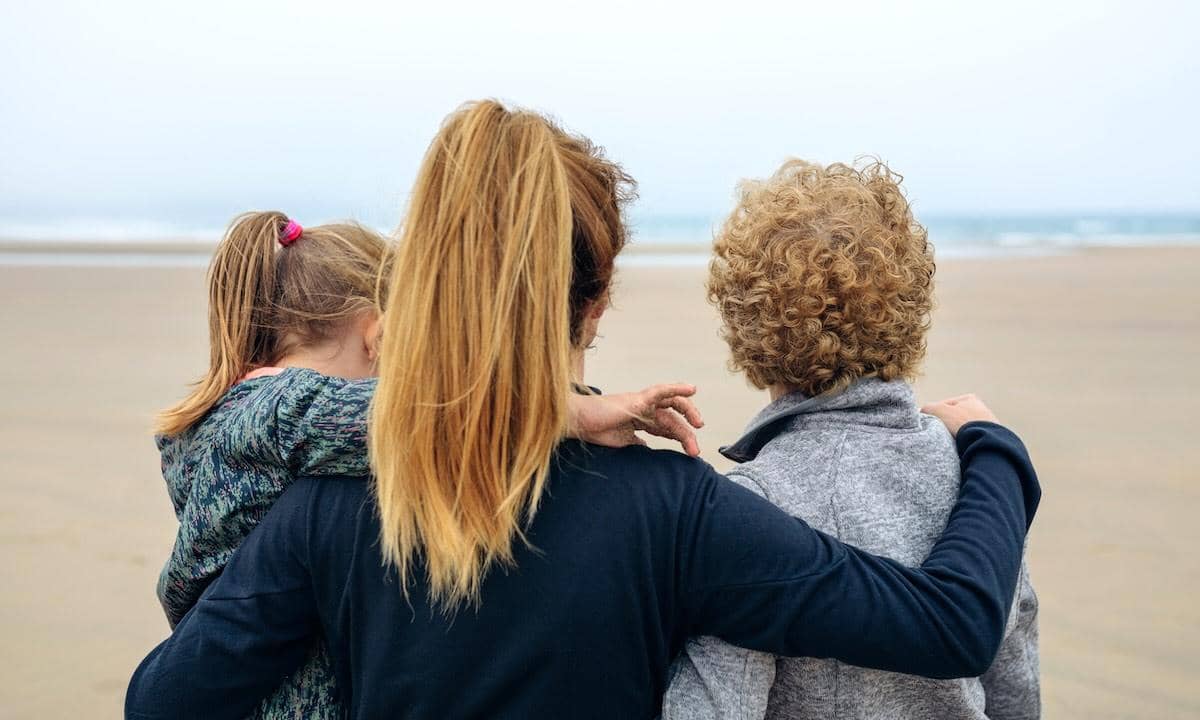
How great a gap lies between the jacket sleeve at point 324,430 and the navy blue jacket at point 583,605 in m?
0.03

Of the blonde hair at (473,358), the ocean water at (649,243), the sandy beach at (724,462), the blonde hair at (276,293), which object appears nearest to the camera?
the blonde hair at (473,358)

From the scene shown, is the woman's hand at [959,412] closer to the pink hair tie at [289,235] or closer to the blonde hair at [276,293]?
the blonde hair at [276,293]

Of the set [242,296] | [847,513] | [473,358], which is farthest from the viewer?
[242,296]

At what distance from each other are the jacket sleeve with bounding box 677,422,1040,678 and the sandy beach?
2619 mm

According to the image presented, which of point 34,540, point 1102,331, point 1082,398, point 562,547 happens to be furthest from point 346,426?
point 1102,331

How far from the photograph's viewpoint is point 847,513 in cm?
164

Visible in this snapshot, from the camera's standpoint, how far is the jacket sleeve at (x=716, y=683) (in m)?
1.54

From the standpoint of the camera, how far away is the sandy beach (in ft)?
13.6

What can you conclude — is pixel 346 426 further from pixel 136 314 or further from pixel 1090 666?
pixel 136 314

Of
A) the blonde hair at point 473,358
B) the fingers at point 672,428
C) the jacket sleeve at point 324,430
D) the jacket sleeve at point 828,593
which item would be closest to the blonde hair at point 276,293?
the jacket sleeve at point 324,430

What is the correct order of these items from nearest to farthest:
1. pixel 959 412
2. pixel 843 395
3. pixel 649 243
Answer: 1. pixel 843 395
2. pixel 959 412
3. pixel 649 243

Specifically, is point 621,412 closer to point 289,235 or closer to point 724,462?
point 289,235

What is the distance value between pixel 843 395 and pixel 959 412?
245 millimetres

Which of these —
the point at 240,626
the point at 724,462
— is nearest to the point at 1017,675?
the point at 240,626
